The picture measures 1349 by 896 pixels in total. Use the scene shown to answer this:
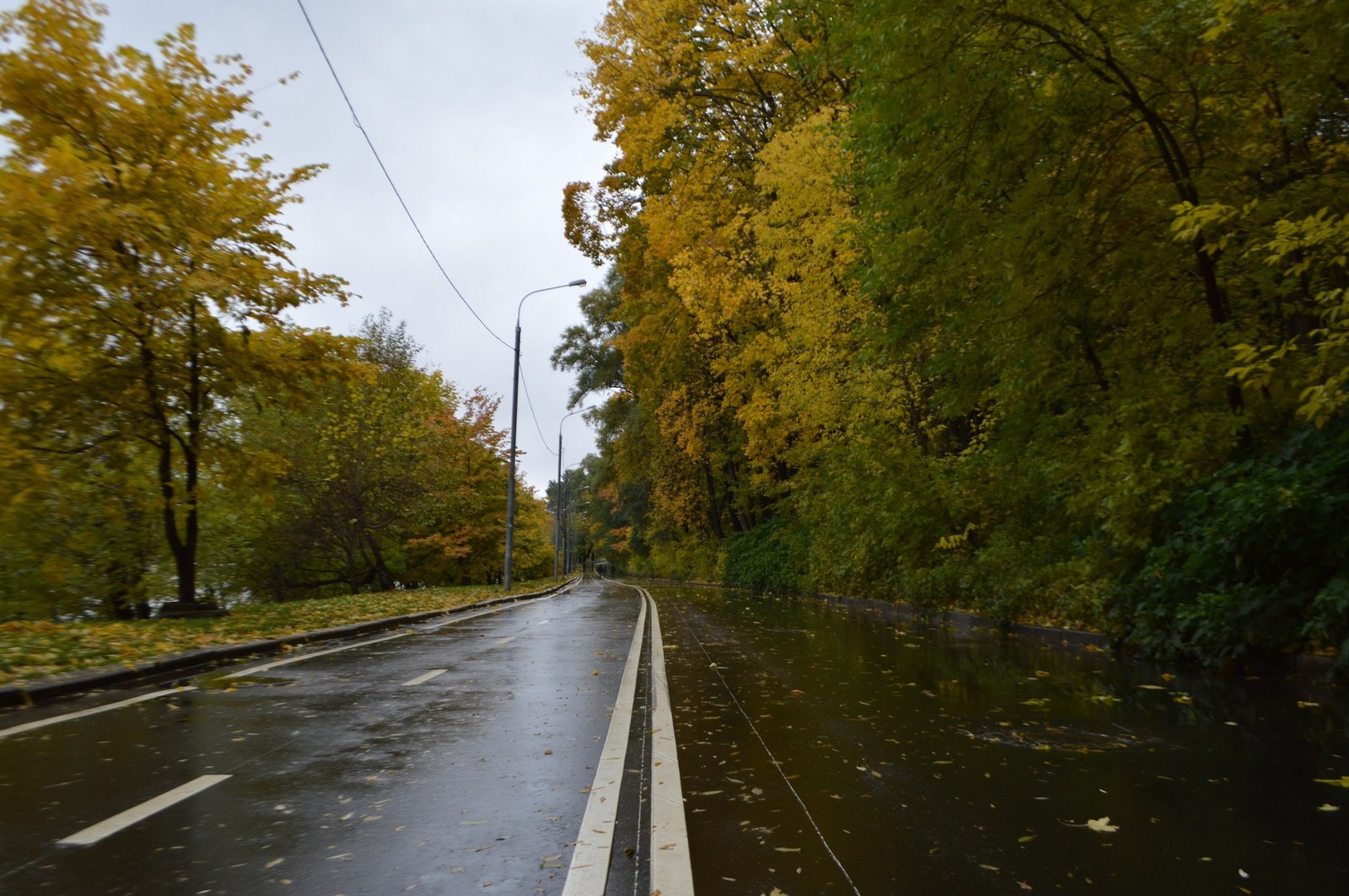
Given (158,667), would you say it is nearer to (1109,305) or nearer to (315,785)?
(315,785)

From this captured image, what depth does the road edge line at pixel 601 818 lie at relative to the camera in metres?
3.46

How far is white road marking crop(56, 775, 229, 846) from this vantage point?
3.95 metres

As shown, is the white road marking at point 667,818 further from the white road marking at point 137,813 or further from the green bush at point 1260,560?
the green bush at point 1260,560

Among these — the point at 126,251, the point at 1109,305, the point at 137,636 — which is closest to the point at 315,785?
the point at 137,636

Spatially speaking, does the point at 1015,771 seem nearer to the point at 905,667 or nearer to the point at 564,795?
the point at 564,795

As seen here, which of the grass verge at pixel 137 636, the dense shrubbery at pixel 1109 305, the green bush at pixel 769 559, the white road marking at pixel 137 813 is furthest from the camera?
the green bush at pixel 769 559

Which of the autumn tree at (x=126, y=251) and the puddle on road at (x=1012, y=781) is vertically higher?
the autumn tree at (x=126, y=251)

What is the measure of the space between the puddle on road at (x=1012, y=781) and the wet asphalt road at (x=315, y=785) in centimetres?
88

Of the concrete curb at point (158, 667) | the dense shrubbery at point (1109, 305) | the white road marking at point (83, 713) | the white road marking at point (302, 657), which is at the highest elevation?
the dense shrubbery at point (1109, 305)

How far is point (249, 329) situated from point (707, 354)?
718 inches

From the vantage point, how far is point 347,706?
24.4 ft

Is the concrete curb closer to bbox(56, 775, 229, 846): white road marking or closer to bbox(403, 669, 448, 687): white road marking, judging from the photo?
bbox(403, 669, 448, 687): white road marking

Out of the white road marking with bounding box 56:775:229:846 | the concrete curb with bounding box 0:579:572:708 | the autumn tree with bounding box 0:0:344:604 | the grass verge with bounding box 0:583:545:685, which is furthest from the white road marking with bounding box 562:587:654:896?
the autumn tree with bounding box 0:0:344:604

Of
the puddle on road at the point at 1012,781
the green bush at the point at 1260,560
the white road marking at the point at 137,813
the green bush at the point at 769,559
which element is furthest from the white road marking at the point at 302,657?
the green bush at the point at 769,559
